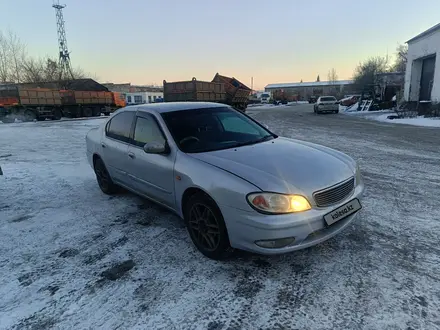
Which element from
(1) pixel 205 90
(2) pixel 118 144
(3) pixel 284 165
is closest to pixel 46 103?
(1) pixel 205 90

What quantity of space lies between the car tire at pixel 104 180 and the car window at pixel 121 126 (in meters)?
0.63

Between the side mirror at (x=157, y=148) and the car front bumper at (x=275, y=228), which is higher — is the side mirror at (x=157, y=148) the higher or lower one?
the higher one

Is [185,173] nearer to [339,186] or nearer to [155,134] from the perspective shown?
[155,134]

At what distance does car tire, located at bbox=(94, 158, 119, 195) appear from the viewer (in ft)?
16.7

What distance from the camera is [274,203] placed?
2623mm

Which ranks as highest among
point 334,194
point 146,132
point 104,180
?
point 146,132

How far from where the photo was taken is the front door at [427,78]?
22984 mm

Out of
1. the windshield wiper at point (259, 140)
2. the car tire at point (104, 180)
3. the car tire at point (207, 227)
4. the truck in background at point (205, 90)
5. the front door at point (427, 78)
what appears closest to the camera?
the car tire at point (207, 227)

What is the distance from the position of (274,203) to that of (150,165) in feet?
5.81

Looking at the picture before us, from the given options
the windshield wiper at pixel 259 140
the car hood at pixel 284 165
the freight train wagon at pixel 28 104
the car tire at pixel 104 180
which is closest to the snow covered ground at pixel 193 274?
the car tire at pixel 104 180

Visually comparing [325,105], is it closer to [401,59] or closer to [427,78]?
[427,78]

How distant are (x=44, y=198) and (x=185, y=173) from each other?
3.30m

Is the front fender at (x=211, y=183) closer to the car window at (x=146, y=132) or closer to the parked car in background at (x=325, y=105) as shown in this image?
the car window at (x=146, y=132)

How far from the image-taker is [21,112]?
25203mm
